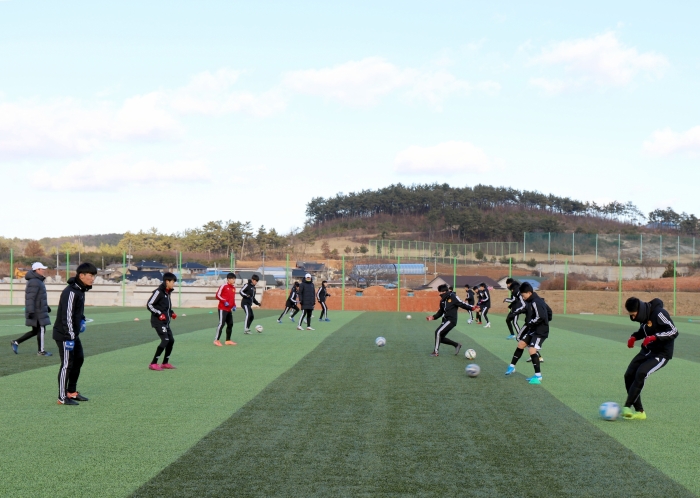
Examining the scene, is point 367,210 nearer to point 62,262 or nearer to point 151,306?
point 62,262

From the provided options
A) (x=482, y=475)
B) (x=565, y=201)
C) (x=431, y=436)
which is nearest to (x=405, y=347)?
(x=431, y=436)

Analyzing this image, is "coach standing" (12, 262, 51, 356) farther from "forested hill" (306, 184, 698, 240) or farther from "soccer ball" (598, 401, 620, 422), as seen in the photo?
"forested hill" (306, 184, 698, 240)

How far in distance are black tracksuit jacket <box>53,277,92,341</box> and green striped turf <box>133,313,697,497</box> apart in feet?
8.15

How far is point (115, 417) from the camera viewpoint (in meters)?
8.28

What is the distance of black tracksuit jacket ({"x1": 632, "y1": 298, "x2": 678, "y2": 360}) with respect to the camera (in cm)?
831

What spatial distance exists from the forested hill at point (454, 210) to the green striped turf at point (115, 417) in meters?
101

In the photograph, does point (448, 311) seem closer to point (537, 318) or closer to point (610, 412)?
point (537, 318)

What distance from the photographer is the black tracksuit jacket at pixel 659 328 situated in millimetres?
8312

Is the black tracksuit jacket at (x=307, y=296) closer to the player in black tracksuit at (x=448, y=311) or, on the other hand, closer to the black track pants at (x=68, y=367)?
the player in black tracksuit at (x=448, y=311)

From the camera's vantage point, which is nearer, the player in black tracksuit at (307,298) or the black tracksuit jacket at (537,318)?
the black tracksuit jacket at (537,318)

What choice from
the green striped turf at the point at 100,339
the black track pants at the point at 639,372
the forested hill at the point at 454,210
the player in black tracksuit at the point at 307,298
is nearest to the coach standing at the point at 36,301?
the green striped turf at the point at 100,339

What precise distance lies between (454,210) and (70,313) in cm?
11094

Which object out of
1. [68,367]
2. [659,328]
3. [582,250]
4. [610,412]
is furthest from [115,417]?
[582,250]

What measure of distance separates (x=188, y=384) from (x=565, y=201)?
131 m
